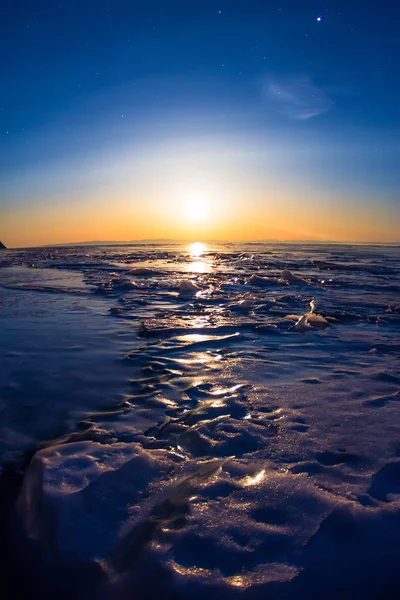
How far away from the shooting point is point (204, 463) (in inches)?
89.0

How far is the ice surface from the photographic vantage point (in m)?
1.54

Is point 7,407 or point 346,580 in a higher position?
point 7,407

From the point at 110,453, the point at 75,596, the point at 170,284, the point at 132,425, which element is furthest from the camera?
the point at 170,284

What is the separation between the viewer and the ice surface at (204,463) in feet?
5.06

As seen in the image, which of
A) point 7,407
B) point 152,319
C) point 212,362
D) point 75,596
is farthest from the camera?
point 152,319

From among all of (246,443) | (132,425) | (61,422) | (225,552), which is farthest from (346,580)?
(61,422)

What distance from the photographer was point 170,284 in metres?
11.5

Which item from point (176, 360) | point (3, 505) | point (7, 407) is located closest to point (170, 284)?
point (176, 360)

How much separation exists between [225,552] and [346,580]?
498mm

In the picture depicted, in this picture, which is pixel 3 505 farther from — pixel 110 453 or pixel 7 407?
pixel 7 407

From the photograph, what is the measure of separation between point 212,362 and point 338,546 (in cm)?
260

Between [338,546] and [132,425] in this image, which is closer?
[338,546]

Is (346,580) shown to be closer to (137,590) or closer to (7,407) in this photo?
(137,590)

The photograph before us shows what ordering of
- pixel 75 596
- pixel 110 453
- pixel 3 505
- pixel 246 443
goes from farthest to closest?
pixel 246 443
pixel 110 453
pixel 3 505
pixel 75 596
